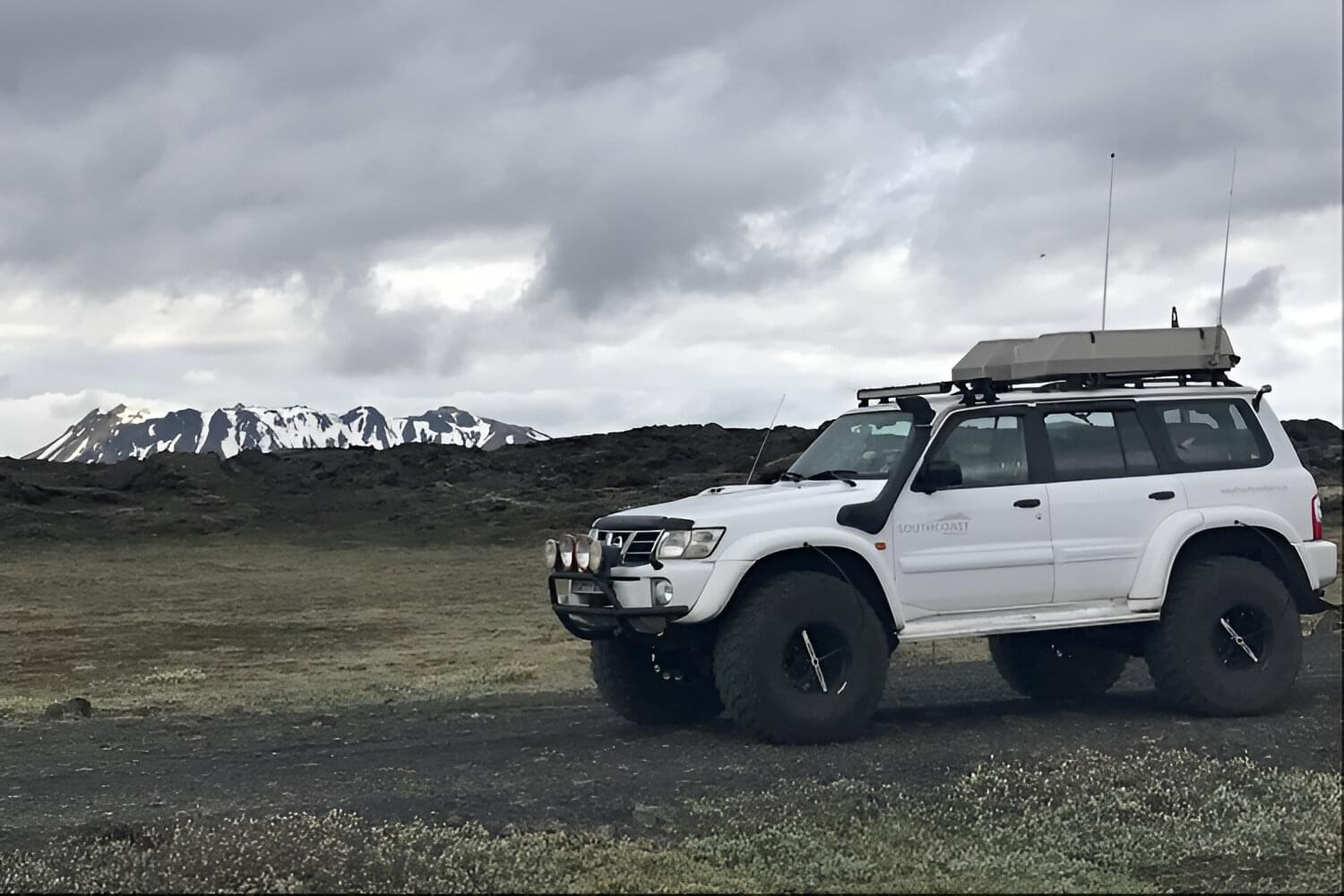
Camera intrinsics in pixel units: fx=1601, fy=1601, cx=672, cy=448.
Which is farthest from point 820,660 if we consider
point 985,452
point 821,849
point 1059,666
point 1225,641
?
point 1059,666

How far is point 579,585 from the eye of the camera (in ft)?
33.4

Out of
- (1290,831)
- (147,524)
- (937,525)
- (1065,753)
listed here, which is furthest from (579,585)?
(147,524)

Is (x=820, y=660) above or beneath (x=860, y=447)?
beneath

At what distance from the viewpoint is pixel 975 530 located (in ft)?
33.1

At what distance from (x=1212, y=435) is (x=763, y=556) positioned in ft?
11.4

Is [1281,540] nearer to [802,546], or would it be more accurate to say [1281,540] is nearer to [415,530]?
[802,546]

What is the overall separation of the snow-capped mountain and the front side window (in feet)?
136

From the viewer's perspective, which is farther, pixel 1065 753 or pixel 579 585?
pixel 579 585

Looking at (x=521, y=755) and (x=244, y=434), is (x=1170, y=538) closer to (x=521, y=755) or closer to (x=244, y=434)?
(x=521, y=755)

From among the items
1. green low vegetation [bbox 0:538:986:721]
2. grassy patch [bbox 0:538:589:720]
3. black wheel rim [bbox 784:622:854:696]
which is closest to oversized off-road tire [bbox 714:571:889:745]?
black wheel rim [bbox 784:622:854:696]

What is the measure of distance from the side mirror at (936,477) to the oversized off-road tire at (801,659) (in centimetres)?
83

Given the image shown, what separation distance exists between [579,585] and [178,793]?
2740 millimetres

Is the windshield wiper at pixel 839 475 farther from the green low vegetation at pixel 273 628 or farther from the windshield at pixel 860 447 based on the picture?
the green low vegetation at pixel 273 628

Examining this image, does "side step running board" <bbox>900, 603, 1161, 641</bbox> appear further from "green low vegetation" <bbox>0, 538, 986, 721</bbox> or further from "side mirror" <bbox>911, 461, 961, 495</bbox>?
"green low vegetation" <bbox>0, 538, 986, 721</bbox>
